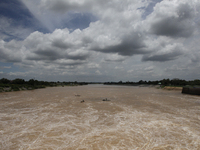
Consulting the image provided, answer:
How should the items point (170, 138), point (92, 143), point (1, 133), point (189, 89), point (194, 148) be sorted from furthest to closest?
point (189, 89)
point (1, 133)
point (170, 138)
point (92, 143)
point (194, 148)

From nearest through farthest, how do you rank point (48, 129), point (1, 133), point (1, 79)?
point (1, 133) < point (48, 129) < point (1, 79)

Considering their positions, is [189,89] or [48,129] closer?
[48,129]

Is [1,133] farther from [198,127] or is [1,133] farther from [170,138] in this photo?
[198,127]

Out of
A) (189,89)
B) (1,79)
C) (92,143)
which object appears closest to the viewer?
(92,143)

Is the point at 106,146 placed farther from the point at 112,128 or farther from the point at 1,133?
the point at 1,133

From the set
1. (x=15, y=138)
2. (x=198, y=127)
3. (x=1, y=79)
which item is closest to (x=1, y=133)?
(x=15, y=138)

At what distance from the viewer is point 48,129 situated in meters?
8.76

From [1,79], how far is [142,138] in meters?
94.4

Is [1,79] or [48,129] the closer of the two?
[48,129]

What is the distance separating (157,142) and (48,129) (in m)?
7.12

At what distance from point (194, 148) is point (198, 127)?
392cm

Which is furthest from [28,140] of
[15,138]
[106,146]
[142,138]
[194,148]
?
[194,148]

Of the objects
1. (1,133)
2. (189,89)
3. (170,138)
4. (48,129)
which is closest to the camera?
(170,138)

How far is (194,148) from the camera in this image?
6258mm
